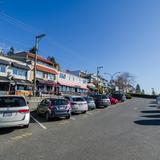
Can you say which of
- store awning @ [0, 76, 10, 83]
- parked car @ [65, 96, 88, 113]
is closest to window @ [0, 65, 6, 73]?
store awning @ [0, 76, 10, 83]

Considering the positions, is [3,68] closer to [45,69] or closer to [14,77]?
[14,77]

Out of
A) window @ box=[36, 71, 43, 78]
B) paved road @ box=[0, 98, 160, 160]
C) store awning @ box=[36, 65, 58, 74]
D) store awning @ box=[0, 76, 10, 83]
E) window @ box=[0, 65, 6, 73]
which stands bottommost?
paved road @ box=[0, 98, 160, 160]

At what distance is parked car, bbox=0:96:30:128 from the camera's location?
10.2 meters

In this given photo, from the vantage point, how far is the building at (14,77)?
38719mm

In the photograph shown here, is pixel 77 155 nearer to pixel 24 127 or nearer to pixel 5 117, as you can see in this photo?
pixel 5 117

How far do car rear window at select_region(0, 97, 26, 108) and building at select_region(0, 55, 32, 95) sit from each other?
26.7 m

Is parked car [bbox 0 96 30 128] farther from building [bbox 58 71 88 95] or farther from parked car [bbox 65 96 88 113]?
building [bbox 58 71 88 95]

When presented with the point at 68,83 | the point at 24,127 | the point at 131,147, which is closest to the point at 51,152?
the point at 131,147

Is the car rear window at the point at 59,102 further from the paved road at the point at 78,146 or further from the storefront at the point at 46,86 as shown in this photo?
the storefront at the point at 46,86

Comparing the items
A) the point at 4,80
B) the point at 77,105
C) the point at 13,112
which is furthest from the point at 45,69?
the point at 13,112

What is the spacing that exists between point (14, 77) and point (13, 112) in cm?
3258

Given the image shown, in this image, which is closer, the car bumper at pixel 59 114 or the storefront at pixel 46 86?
the car bumper at pixel 59 114

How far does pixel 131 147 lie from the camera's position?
7.63m

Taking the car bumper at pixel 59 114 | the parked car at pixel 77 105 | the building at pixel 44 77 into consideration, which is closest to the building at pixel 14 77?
the building at pixel 44 77
